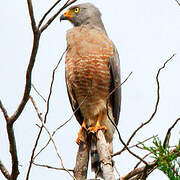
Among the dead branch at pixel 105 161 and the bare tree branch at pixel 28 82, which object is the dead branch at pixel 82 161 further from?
the bare tree branch at pixel 28 82

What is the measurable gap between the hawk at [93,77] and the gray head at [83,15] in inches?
13.4

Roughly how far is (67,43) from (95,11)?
3.16 feet

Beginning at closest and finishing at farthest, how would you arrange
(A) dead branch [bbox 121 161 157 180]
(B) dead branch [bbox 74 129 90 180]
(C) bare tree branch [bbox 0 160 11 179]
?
(C) bare tree branch [bbox 0 160 11 179], (A) dead branch [bbox 121 161 157 180], (B) dead branch [bbox 74 129 90 180]

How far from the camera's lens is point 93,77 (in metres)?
5.14

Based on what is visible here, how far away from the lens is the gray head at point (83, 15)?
5867 millimetres

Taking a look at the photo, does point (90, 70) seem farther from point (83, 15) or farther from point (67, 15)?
point (67, 15)

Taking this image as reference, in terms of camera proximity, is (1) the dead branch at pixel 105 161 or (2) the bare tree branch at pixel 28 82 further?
(1) the dead branch at pixel 105 161

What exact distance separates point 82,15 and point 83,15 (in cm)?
2

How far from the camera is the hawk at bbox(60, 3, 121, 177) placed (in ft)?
16.9

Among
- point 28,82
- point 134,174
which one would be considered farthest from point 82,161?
point 28,82

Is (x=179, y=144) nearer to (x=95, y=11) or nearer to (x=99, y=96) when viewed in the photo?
(x=99, y=96)

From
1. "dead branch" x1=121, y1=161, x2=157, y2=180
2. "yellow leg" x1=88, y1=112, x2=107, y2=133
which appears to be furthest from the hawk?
"dead branch" x1=121, y1=161, x2=157, y2=180

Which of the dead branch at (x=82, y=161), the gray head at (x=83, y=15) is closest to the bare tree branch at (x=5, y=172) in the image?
the dead branch at (x=82, y=161)

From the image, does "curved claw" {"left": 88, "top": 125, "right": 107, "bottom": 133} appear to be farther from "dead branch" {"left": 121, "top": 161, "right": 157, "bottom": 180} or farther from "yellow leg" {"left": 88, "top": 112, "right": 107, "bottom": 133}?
"dead branch" {"left": 121, "top": 161, "right": 157, "bottom": 180}
